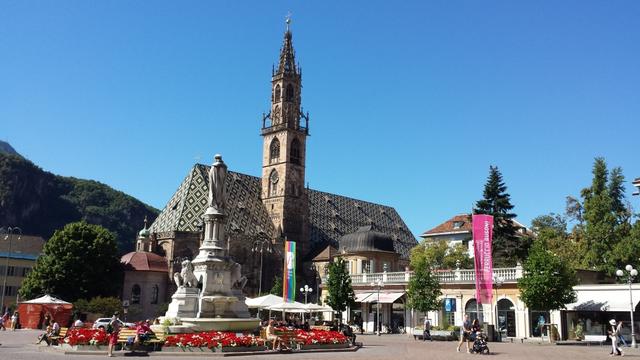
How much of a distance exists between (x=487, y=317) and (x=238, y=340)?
27624mm

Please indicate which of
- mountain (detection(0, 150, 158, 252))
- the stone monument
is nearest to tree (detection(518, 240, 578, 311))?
the stone monument

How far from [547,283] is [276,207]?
54.7m

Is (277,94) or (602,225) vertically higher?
(277,94)

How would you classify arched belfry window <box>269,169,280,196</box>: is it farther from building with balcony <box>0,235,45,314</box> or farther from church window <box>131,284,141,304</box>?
building with balcony <box>0,235,45,314</box>

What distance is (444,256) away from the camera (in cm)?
6575

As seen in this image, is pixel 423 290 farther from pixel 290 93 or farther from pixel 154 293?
pixel 290 93

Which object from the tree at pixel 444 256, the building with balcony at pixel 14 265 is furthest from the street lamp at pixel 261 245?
the building with balcony at pixel 14 265

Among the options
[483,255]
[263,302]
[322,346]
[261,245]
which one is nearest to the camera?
[322,346]

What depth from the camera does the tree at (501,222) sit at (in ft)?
184

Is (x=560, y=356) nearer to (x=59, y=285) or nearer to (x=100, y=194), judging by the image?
(x=59, y=285)

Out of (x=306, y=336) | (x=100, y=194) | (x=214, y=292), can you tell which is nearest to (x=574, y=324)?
(x=306, y=336)

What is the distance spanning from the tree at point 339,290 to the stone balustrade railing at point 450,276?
137 inches

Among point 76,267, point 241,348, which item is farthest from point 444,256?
point 241,348

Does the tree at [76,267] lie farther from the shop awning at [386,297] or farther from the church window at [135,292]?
the shop awning at [386,297]
